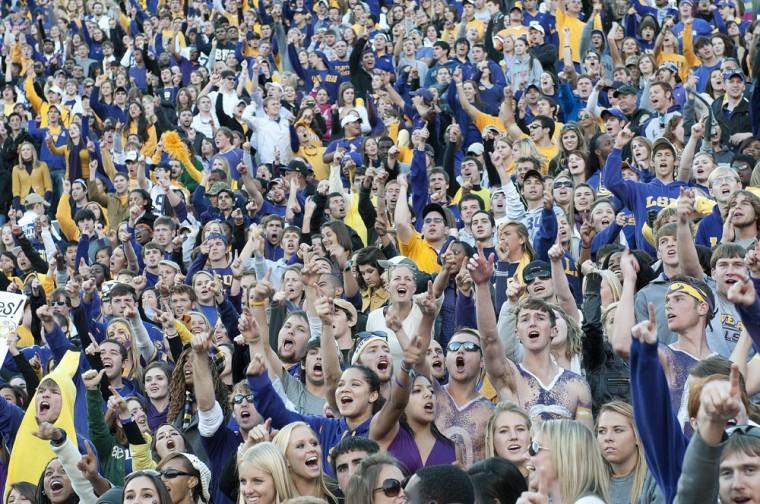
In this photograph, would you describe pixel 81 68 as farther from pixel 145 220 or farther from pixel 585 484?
pixel 585 484

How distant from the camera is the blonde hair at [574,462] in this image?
4.24 m

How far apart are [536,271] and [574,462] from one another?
3.08 meters

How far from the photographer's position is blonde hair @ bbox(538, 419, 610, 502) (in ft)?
13.9

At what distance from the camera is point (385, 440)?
5.75 metres

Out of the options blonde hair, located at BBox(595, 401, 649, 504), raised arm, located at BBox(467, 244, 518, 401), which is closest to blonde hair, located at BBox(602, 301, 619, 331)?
raised arm, located at BBox(467, 244, 518, 401)

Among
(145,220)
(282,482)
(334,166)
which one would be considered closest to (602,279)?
(282,482)

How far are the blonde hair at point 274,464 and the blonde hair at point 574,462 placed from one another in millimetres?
1196

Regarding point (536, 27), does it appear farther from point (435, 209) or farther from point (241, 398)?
point (241, 398)

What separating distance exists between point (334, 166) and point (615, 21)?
237 inches

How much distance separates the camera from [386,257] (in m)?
9.70

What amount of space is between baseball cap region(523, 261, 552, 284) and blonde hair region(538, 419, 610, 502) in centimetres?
294

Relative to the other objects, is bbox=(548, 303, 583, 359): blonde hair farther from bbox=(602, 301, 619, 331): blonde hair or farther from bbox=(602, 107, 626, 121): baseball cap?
bbox=(602, 107, 626, 121): baseball cap

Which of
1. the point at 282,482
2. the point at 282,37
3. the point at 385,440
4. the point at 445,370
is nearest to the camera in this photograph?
the point at 282,482

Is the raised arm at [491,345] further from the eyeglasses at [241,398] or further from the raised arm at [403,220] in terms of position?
the raised arm at [403,220]
